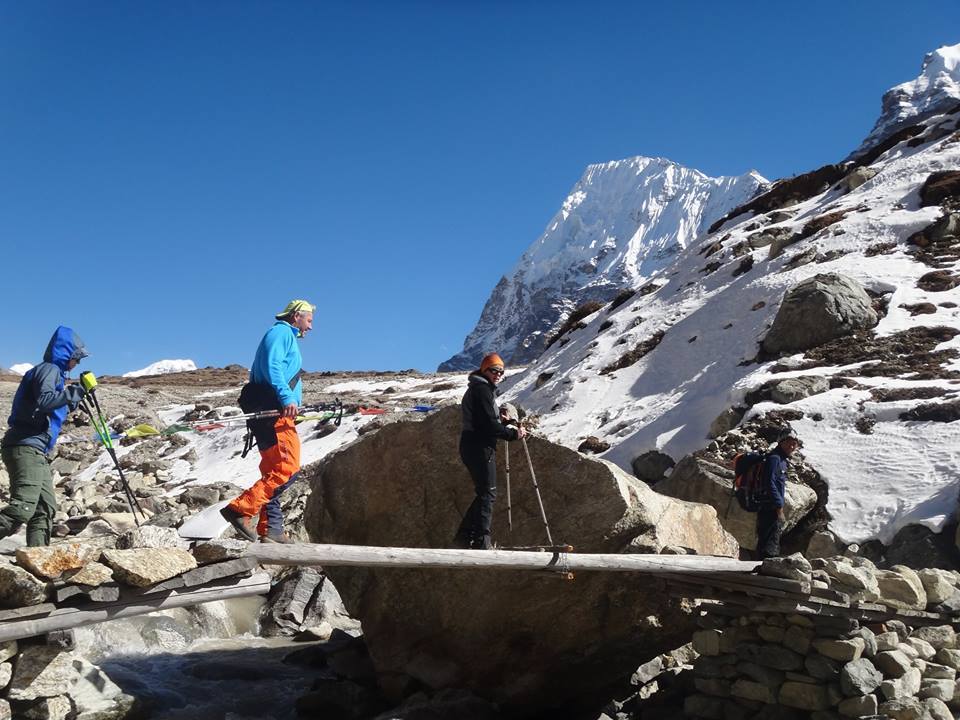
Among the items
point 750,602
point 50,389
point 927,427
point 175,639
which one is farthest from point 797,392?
point 50,389

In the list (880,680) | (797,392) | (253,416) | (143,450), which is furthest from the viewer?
(143,450)

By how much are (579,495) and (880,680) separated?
3.86m

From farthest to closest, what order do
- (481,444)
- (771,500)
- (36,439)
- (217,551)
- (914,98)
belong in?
(914,98), (771,500), (481,444), (36,439), (217,551)

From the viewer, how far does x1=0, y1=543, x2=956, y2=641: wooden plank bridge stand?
17.5 feet

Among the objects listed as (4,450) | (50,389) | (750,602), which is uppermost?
(50,389)

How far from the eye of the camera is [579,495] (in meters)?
9.89

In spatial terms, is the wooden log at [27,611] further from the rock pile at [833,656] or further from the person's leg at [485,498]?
the rock pile at [833,656]

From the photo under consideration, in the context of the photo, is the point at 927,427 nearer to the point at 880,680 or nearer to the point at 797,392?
the point at 797,392

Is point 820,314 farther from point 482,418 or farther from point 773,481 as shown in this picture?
point 482,418

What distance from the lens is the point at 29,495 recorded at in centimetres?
704

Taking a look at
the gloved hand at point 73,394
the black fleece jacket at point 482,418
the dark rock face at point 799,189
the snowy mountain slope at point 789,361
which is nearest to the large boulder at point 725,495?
the snowy mountain slope at point 789,361

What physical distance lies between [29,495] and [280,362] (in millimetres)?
2588

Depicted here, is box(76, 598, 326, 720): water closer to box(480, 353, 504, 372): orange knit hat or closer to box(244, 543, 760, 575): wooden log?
box(244, 543, 760, 575): wooden log

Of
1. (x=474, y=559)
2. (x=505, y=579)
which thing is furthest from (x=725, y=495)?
(x=474, y=559)
